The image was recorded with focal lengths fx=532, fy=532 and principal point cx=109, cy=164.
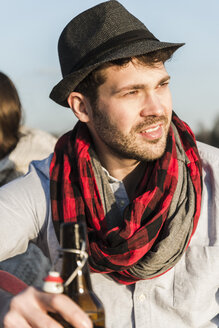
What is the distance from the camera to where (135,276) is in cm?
284

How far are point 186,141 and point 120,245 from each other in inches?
29.7

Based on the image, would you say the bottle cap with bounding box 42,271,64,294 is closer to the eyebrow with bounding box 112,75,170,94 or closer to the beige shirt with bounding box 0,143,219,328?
the beige shirt with bounding box 0,143,219,328

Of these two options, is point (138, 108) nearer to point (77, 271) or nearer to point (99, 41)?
point (99, 41)

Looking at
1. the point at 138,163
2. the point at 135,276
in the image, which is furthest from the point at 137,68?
the point at 135,276

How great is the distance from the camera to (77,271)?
138 centimetres

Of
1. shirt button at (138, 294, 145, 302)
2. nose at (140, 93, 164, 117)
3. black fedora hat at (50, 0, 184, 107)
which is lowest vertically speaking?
shirt button at (138, 294, 145, 302)

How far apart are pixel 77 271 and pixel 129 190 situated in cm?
190

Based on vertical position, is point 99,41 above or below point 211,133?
above

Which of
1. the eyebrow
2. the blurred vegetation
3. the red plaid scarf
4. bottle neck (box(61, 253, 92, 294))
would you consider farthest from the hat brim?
the blurred vegetation

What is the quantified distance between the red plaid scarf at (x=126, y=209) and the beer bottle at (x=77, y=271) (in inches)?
52.2

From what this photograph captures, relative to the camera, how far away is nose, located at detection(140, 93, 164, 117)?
116 inches

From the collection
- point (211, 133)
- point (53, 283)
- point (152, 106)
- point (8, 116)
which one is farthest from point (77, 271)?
point (211, 133)

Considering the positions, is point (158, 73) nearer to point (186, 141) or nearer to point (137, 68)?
point (137, 68)

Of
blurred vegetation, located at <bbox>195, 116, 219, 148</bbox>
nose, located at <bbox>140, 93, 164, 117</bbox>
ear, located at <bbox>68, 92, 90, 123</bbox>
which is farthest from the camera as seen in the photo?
blurred vegetation, located at <bbox>195, 116, 219, 148</bbox>
